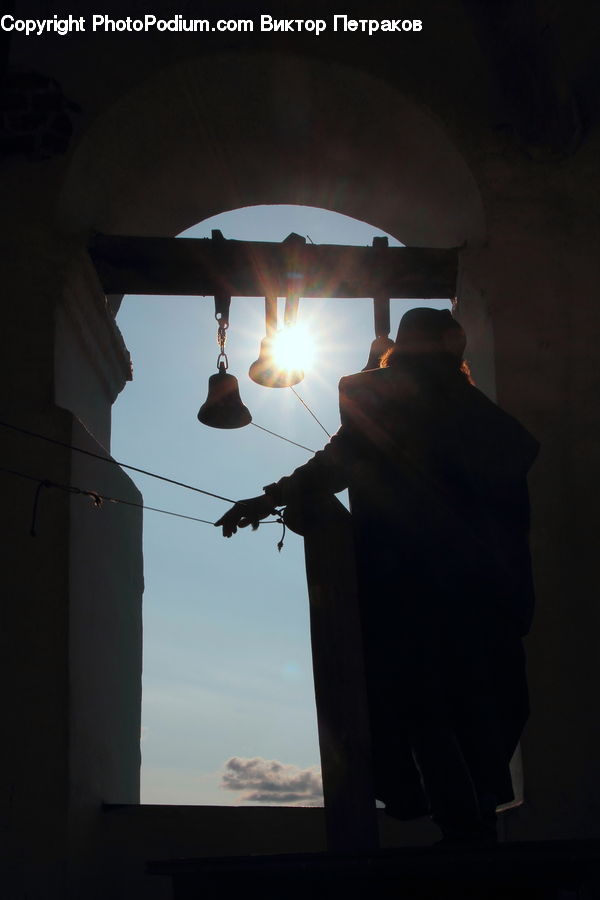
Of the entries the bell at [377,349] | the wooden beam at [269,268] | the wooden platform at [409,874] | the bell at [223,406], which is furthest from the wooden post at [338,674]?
the wooden beam at [269,268]

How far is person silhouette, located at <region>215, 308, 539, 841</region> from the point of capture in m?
2.85

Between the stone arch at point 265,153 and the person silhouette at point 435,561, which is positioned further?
the stone arch at point 265,153

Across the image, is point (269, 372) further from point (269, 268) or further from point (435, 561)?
point (435, 561)

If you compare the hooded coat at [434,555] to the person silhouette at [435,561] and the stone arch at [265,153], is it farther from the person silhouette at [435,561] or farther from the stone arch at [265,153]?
the stone arch at [265,153]

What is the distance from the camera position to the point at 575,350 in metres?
4.41

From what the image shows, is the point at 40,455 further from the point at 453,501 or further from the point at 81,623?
the point at 453,501

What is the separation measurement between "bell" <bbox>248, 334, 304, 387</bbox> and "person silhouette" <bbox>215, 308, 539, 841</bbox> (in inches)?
75.8

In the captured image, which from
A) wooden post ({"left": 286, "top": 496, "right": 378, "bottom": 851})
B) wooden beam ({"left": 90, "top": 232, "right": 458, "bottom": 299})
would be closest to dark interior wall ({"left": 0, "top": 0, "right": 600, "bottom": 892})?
wooden beam ({"left": 90, "top": 232, "right": 458, "bottom": 299})

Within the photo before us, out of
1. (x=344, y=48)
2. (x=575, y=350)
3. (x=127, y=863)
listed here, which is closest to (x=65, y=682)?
(x=127, y=863)

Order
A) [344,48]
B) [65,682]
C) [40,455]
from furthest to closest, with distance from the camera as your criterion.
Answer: [344,48] → [40,455] → [65,682]

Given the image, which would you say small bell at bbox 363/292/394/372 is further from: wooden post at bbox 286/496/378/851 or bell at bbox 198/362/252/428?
wooden post at bbox 286/496/378/851

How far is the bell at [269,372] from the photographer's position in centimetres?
510

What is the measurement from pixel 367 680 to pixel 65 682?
4.52 feet

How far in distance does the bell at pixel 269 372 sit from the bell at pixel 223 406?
16cm
